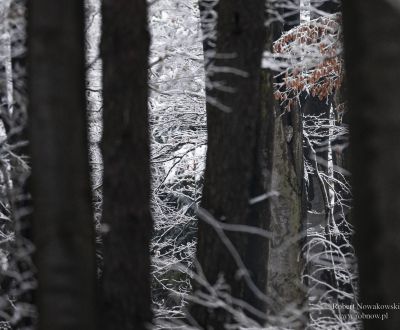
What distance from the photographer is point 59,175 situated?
12.6ft

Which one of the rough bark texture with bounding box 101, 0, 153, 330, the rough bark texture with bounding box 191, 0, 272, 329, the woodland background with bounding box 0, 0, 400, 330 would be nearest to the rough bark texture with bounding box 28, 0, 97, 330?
the woodland background with bounding box 0, 0, 400, 330

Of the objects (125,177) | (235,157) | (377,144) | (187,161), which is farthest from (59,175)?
(187,161)

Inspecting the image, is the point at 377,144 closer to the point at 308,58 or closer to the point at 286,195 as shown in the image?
the point at 308,58

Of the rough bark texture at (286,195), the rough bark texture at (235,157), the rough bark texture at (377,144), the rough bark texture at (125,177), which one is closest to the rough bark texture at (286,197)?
the rough bark texture at (286,195)

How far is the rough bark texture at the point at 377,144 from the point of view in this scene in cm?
236

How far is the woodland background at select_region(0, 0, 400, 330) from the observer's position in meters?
2.44

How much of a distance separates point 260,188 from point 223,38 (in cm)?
136

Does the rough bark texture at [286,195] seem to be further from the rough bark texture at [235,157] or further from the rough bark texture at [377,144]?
the rough bark texture at [377,144]

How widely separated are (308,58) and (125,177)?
16.0 feet

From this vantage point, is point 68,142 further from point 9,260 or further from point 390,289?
point 9,260

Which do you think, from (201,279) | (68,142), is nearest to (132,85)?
(68,142)

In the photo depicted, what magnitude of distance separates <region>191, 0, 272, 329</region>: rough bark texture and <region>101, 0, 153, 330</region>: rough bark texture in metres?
0.99

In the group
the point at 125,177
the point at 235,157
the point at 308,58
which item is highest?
the point at 308,58

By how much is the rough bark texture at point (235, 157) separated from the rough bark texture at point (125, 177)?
3.23 ft
